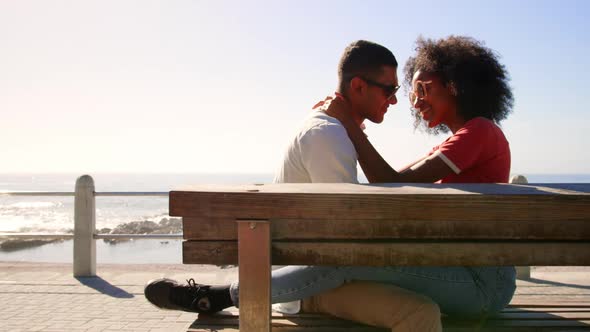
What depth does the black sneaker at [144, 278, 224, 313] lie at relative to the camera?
2.88 m

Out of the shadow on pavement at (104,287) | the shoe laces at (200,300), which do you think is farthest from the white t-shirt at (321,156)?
the shadow on pavement at (104,287)

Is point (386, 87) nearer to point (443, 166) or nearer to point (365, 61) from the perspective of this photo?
point (365, 61)

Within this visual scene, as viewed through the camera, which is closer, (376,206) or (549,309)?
(376,206)

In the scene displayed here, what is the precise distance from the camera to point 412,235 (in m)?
1.72

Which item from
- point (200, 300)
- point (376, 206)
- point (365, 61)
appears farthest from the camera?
point (365, 61)

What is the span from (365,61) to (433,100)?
0.50 m

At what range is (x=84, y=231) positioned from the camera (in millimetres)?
7914

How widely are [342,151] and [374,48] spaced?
1.01 metres

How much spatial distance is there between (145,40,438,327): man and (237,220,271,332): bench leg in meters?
0.63

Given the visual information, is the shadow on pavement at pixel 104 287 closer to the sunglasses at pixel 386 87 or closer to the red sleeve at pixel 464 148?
the sunglasses at pixel 386 87

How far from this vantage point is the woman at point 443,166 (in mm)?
2398

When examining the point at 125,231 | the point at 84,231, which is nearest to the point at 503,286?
the point at 84,231

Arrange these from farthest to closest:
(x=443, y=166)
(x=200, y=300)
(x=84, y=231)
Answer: (x=84, y=231) < (x=443, y=166) < (x=200, y=300)

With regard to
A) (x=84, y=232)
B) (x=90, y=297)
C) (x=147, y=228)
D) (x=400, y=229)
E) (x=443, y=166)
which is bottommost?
(x=147, y=228)
